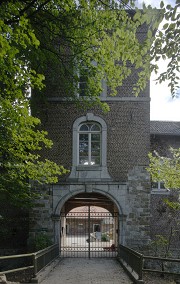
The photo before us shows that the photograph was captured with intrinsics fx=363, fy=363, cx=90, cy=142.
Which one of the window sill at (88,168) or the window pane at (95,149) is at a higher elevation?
the window pane at (95,149)

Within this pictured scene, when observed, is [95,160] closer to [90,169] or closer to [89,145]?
[90,169]

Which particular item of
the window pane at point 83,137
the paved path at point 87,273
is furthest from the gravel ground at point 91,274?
the window pane at point 83,137

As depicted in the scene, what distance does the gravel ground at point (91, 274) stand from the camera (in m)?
9.75

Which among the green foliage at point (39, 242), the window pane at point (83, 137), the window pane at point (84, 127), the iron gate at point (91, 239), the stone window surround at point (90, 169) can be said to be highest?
the window pane at point (84, 127)

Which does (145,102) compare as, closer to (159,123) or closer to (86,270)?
(159,123)

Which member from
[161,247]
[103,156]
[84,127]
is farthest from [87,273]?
[84,127]

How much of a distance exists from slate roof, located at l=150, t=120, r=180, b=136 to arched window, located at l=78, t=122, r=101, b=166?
176 inches

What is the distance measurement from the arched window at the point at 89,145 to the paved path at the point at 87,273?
405 centimetres

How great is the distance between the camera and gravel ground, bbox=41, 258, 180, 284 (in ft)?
32.0

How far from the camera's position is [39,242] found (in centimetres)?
1420

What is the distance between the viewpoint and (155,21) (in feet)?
13.8

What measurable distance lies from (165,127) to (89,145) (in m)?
6.14

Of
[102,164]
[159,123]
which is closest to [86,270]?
[102,164]

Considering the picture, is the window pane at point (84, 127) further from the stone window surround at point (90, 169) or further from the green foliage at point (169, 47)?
the green foliage at point (169, 47)
